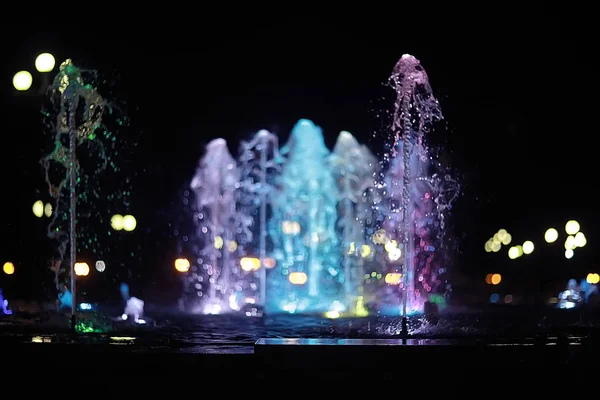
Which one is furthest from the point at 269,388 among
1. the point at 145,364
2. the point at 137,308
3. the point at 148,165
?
the point at 148,165

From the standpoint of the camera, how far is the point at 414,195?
21797 mm

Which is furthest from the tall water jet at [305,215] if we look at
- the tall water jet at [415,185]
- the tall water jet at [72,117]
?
the tall water jet at [72,117]

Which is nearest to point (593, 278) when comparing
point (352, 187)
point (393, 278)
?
point (352, 187)

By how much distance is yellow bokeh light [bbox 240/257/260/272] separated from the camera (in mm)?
26734

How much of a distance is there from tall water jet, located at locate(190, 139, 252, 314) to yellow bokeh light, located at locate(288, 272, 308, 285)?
68.1 inches

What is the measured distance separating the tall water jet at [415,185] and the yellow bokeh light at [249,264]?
4801 mm

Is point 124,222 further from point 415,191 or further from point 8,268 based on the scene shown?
point 415,191

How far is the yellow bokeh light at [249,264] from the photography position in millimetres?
26734

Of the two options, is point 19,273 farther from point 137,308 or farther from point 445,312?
point 445,312

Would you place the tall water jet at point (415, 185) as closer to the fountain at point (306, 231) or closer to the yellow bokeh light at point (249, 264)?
the fountain at point (306, 231)

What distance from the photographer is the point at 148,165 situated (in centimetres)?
3800

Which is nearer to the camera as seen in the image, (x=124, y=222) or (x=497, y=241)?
(x=124, y=222)

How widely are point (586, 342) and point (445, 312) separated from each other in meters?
8.21

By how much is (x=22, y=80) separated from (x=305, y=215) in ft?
47.1
